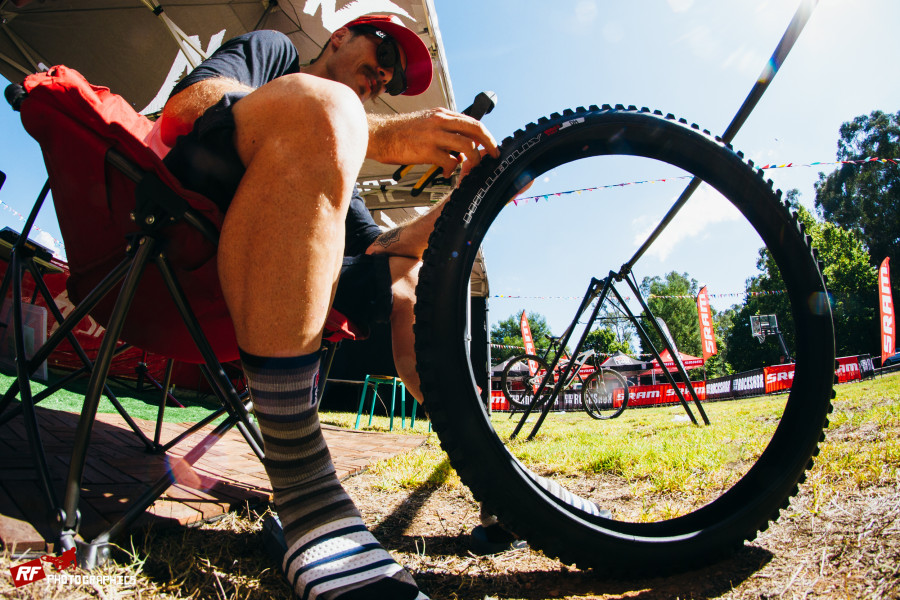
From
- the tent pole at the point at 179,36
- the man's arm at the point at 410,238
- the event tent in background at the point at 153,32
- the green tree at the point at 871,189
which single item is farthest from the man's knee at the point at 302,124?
the green tree at the point at 871,189

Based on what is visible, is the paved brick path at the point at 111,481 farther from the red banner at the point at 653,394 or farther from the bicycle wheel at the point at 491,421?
the red banner at the point at 653,394

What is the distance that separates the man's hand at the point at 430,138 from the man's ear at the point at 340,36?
0.70m

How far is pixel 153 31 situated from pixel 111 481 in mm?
4982

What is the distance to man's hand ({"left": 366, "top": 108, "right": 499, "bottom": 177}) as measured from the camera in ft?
2.47

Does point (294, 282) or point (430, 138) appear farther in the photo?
point (430, 138)

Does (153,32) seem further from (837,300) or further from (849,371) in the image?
(837,300)

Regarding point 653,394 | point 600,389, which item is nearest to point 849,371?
point 653,394

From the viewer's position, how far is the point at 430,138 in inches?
30.2

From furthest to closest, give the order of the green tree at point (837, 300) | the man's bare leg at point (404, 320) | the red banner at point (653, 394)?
the green tree at point (837, 300) < the red banner at point (653, 394) < the man's bare leg at point (404, 320)

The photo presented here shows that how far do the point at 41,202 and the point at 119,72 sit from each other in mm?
5118

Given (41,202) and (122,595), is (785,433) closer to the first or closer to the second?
(122,595)

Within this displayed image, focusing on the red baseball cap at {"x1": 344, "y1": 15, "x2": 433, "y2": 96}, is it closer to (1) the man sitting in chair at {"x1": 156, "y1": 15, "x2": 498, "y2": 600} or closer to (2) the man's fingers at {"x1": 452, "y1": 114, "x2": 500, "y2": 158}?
(2) the man's fingers at {"x1": 452, "y1": 114, "x2": 500, "y2": 158}

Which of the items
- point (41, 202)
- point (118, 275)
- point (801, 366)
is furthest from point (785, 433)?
point (41, 202)

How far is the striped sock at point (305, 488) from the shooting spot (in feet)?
1.81
